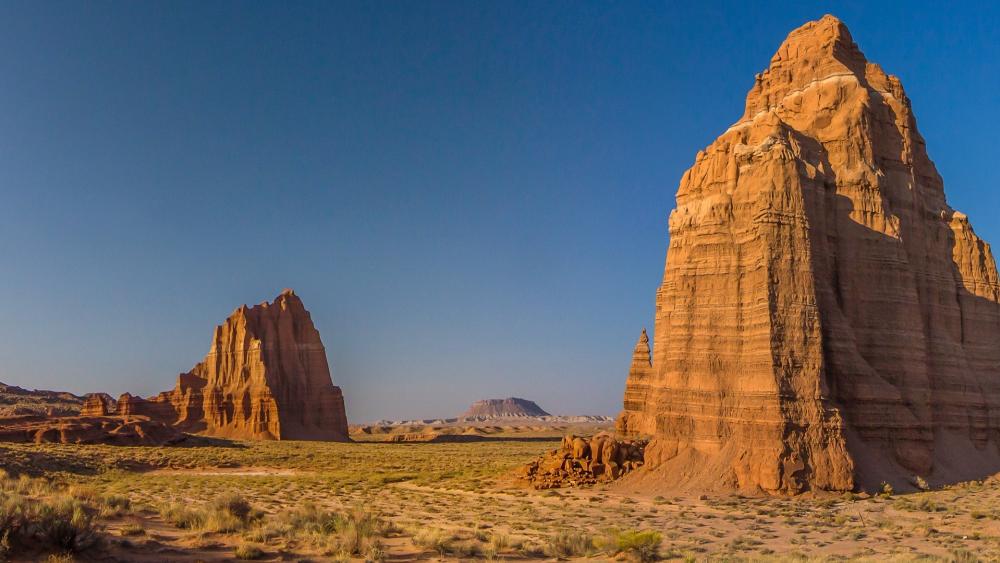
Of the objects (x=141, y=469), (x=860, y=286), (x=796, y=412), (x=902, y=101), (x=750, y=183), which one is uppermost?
(x=902, y=101)

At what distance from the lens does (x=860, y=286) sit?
34.1 meters

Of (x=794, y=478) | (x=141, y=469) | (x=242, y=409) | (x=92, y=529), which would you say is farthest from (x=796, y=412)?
(x=242, y=409)

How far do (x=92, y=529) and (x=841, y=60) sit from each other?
39.7 metres

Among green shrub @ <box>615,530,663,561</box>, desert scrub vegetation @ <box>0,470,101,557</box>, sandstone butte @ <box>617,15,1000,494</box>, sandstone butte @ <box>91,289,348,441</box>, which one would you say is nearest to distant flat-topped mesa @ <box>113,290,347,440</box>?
sandstone butte @ <box>91,289,348,441</box>

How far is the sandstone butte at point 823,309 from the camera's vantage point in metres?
30.3

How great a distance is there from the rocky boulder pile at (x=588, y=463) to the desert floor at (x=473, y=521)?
48.9 inches

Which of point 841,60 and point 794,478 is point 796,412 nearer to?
point 794,478

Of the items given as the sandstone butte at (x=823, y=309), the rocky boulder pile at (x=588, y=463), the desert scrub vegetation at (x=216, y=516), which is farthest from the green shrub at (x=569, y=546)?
the rocky boulder pile at (x=588, y=463)

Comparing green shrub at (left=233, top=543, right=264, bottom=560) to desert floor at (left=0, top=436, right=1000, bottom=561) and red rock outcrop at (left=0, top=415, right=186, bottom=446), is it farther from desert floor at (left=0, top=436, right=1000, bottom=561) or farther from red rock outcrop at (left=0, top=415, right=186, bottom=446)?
red rock outcrop at (left=0, top=415, right=186, bottom=446)

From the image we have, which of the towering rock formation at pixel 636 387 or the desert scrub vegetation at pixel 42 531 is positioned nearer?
the desert scrub vegetation at pixel 42 531

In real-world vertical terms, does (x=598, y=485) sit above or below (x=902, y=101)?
below

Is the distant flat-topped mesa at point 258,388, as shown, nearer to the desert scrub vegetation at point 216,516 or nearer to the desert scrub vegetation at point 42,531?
the desert scrub vegetation at point 216,516

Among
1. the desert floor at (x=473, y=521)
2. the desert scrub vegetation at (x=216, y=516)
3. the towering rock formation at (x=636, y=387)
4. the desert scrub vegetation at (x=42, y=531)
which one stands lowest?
the desert floor at (x=473, y=521)

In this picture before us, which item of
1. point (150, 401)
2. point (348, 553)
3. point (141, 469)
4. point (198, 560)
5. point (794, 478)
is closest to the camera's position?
point (198, 560)
